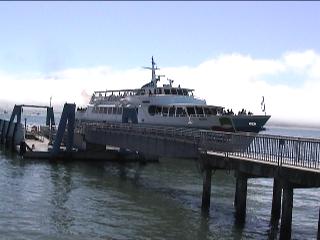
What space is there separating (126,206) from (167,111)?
35.2 m

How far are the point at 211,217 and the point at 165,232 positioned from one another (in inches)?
157

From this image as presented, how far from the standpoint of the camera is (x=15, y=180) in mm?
39469

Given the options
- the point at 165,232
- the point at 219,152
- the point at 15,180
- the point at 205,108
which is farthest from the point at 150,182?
the point at 205,108

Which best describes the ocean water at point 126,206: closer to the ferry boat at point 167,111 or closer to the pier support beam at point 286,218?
the pier support beam at point 286,218

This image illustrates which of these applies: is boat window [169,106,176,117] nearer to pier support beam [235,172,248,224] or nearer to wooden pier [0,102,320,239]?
wooden pier [0,102,320,239]

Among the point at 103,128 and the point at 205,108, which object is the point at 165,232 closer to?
the point at 103,128

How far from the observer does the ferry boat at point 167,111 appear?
196ft

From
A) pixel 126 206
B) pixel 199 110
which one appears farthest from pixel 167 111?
pixel 126 206

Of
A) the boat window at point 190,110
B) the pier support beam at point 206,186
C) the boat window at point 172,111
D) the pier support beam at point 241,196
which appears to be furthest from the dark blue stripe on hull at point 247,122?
the pier support beam at point 241,196

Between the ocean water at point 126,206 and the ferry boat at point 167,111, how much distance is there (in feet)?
39.6

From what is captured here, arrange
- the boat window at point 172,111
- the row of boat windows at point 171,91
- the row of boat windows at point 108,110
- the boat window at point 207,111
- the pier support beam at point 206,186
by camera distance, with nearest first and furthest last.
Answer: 1. the pier support beam at point 206,186
2. the boat window at point 207,111
3. the boat window at point 172,111
4. the row of boat windows at point 171,91
5. the row of boat windows at point 108,110

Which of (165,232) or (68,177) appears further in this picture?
(68,177)

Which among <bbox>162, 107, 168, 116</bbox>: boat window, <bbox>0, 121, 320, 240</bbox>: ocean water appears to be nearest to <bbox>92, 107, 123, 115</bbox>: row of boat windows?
<bbox>162, 107, 168, 116</bbox>: boat window

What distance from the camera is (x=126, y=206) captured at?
30.7 meters
